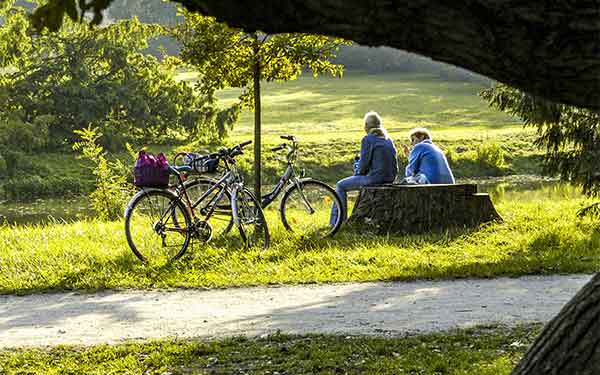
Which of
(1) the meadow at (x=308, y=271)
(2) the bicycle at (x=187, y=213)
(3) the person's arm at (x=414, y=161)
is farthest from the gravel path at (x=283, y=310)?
(3) the person's arm at (x=414, y=161)

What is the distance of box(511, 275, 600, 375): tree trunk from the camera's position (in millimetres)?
3029

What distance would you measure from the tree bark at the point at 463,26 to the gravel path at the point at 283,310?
3.94m

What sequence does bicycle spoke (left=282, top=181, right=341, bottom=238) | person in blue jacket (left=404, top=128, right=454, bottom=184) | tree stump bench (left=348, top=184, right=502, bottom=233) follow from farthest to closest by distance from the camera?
1. person in blue jacket (left=404, top=128, right=454, bottom=184)
2. bicycle spoke (left=282, top=181, right=341, bottom=238)
3. tree stump bench (left=348, top=184, right=502, bottom=233)

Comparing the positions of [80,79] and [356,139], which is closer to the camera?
[80,79]

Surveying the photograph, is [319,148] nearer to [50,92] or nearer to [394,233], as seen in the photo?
[50,92]

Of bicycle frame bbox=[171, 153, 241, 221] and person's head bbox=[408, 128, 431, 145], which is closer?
bicycle frame bbox=[171, 153, 241, 221]

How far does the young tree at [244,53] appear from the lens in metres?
10.5

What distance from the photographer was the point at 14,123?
25656 mm

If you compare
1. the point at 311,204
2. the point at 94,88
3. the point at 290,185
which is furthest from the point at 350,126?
the point at 290,185

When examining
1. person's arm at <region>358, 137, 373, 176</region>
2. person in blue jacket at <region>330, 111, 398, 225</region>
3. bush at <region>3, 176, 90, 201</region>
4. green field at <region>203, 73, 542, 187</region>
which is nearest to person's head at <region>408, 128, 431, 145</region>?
person in blue jacket at <region>330, 111, 398, 225</region>

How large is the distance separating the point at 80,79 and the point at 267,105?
16774 millimetres

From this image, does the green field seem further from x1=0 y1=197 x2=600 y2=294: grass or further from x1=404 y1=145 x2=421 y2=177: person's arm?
x1=0 y1=197 x2=600 y2=294: grass

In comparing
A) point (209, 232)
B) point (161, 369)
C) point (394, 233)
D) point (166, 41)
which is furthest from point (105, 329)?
point (166, 41)

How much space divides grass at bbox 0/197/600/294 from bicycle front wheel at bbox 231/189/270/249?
0.55ft
